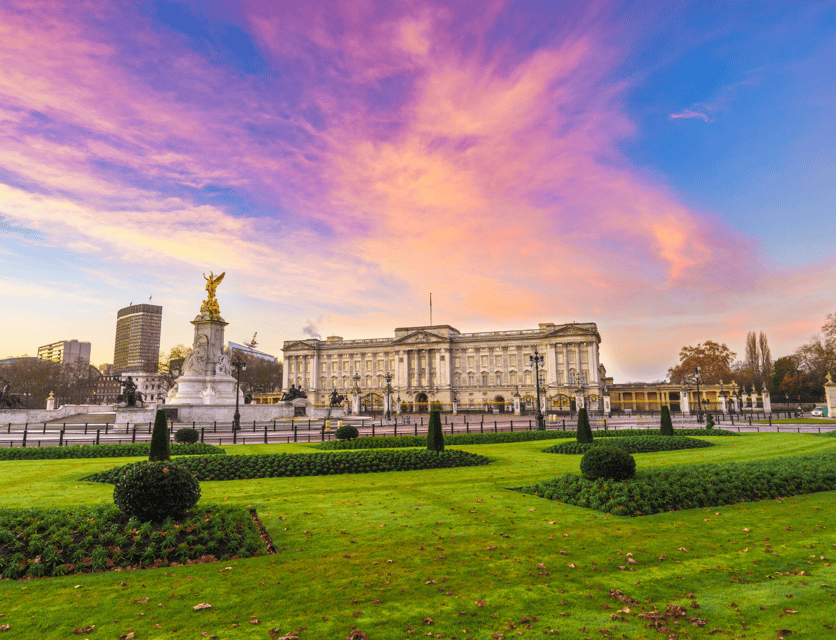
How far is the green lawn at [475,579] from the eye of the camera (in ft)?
19.8

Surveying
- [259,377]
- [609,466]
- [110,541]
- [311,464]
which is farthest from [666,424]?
[259,377]

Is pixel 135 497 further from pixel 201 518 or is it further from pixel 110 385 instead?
pixel 110 385

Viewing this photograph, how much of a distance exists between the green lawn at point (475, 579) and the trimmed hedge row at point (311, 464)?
4.11 meters

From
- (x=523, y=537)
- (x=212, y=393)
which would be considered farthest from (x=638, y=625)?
(x=212, y=393)

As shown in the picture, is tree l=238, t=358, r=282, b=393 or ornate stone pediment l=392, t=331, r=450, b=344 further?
ornate stone pediment l=392, t=331, r=450, b=344

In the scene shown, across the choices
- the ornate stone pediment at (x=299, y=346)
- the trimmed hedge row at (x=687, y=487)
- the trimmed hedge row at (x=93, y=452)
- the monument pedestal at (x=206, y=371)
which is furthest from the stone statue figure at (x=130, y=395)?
the ornate stone pediment at (x=299, y=346)

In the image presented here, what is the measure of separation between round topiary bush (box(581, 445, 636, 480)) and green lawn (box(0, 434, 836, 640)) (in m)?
1.61

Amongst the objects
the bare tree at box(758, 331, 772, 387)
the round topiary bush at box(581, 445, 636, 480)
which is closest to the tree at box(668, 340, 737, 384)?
the bare tree at box(758, 331, 772, 387)

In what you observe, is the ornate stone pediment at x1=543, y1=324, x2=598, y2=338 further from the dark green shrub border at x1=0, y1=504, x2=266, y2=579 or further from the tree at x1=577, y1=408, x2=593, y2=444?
the dark green shrub border at x1=0, y1=504, x2=266, y2=579

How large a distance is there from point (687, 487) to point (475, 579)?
762 cm

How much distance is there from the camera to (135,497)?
9.42 meters

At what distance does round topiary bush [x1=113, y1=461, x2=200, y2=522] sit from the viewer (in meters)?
9.42

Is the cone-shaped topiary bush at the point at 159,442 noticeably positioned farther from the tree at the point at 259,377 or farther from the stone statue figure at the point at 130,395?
the tree at the point at 259,377

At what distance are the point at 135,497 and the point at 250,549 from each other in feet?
8.14
